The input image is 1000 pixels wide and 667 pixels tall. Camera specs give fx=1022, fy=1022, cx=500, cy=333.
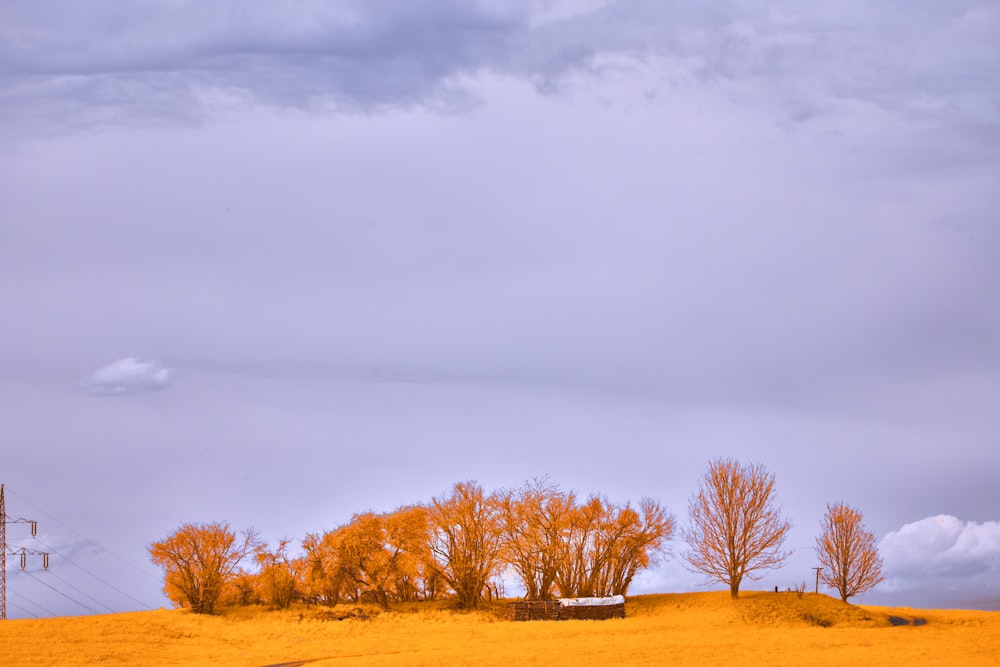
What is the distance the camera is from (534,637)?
150 ft

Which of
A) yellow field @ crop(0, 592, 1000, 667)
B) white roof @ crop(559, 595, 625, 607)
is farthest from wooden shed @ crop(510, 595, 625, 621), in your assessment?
yellow field @ crop(0, 592, 1000, 667)

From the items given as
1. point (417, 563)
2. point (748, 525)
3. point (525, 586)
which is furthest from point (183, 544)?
point (748, 525)

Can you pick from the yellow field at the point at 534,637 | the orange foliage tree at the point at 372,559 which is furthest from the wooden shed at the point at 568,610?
the orange foliage tree at the point at 372,559

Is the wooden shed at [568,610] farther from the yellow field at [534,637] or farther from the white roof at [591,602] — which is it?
the yellow field at [534,637]

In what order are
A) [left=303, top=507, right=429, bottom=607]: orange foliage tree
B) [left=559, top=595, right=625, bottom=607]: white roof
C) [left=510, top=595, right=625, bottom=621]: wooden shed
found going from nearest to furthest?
[left=510, top=595, right=625, bottom=621]: wooden shed
[left=559, top=595, right=625, bottom=607]: white roof
[left=303, top=507, right=429, bottom=607]: orange foliage tree

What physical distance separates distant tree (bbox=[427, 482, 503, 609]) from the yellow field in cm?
240

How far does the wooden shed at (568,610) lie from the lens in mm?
52531

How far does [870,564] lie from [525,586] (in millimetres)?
18991

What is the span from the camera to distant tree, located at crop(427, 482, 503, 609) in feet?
189

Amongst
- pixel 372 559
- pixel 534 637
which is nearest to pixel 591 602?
pixel 534 637

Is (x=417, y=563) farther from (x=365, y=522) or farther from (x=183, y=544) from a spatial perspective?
(x=183, y=544)

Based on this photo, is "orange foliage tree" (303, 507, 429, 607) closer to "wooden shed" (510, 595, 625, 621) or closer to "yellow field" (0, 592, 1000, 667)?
"yellow field" (0, 592, 1000, 667)

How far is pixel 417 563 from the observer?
57969 mm

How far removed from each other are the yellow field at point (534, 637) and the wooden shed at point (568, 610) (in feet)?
3.73
